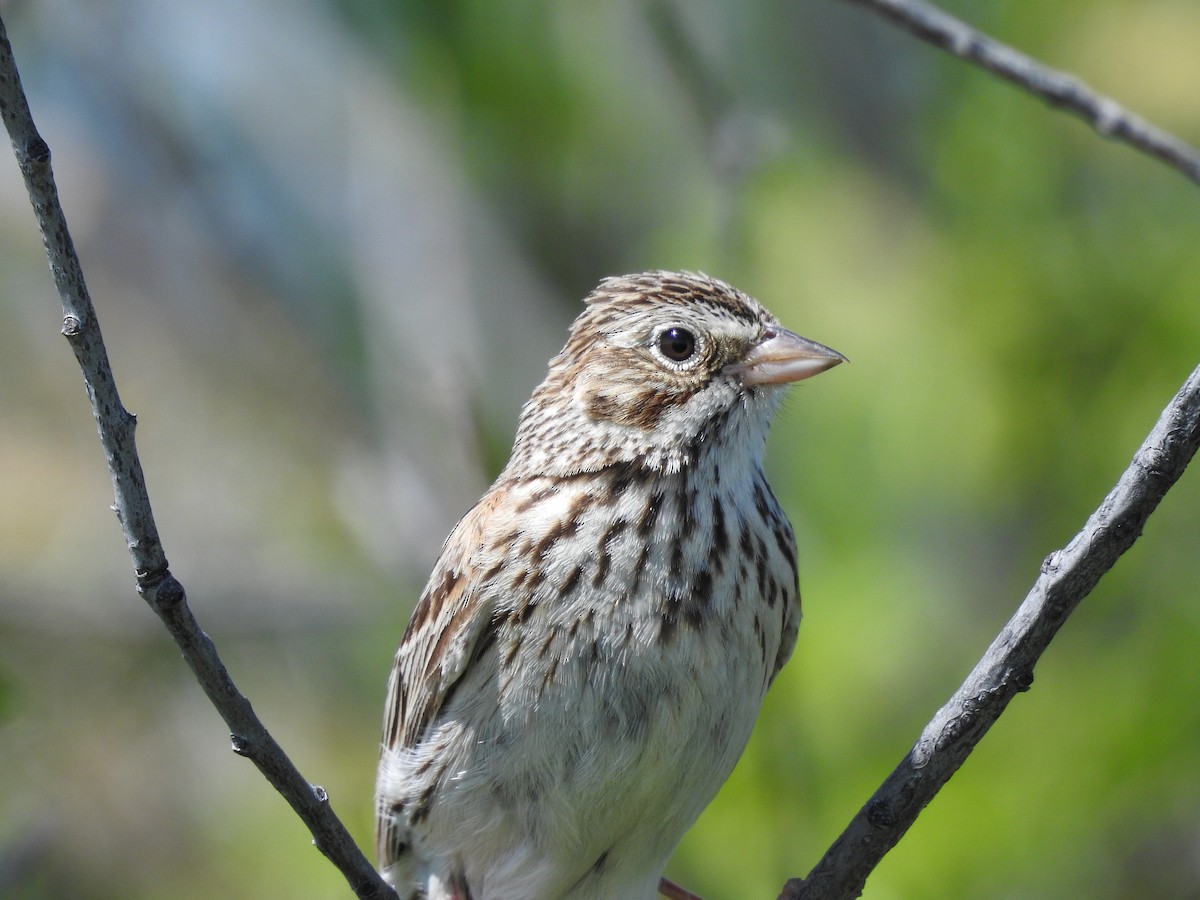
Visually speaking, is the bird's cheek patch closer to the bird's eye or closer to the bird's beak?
the bird's eye

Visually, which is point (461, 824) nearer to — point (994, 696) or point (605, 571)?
point (605, 571)

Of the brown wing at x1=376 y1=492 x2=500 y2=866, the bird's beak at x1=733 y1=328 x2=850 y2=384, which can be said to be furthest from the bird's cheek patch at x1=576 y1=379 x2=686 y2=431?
the brown wing at x1=376 y1=492 x2=500 y2=866

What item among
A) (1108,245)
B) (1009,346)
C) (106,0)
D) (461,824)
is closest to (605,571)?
(461,824)

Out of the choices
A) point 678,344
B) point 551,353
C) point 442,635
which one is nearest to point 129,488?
point 442,635

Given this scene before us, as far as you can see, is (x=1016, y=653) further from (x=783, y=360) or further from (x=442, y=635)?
(x=442, y=635)

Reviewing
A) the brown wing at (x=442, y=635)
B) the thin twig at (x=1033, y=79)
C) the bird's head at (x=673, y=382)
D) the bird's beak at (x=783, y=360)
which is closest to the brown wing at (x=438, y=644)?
the brown wing at (x=442, y=635)

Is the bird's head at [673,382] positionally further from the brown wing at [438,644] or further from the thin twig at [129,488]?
the thin twig at [129,488]
